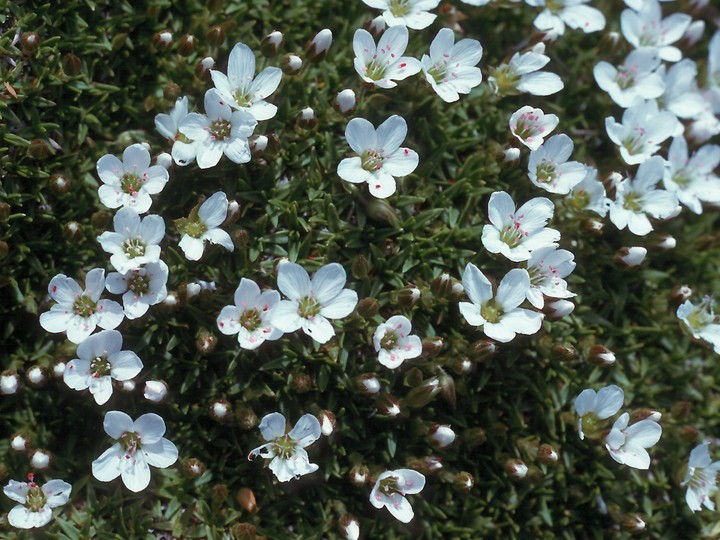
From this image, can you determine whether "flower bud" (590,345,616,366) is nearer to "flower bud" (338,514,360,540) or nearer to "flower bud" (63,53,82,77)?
"flower bud" (338,514,360,540)

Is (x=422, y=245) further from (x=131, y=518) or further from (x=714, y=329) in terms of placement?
(x=131, y=518)

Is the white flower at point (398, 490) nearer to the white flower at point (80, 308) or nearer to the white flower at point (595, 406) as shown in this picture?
the white flower at point (595, 406)

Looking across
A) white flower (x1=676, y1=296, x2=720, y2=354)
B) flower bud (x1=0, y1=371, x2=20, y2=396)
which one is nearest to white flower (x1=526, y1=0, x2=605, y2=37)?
white flower (x1=676, y1=296, x2=720, y2=354)

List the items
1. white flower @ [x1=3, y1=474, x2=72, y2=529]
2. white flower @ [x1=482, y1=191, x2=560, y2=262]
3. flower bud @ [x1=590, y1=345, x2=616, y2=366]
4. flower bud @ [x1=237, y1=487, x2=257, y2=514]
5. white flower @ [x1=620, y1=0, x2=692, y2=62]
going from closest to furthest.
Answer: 1. white flower @ [x1=3, y1=474, x2=72, y2=529]
2. flower bud @ [x1=237, y1=487, x2=257, y2=514]
3. white flower @ [x1=482, y1=191, x2=560, y2=262]
4. flower bud @ [x1=590, y1=345, x2=616, y2=366]
5. white flower @ [x1=620, y1=0, x2=692, y2=62]

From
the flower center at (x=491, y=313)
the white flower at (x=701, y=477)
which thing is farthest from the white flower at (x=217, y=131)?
the white flower at (x=701, y=477)

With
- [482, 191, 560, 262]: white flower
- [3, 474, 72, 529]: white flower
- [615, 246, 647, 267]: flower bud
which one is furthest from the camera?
[615, 246, 647, 267]: flower bud

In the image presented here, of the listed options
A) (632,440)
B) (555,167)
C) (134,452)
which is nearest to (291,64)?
(555,167)
